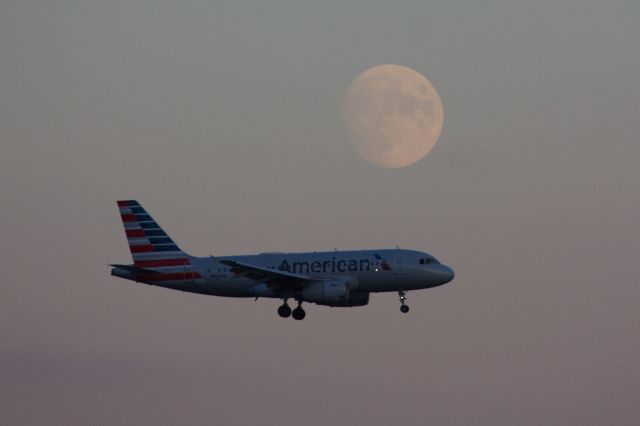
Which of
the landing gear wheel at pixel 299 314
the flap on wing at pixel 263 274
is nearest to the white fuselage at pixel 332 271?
the flap on wing at pixel 263 274

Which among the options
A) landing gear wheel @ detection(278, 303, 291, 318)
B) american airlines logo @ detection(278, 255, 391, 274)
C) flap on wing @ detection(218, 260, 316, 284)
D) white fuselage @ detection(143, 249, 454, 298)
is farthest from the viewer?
landing gear wheel @ detection(278, 303, 291, 318)

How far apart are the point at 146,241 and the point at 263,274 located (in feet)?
41.0

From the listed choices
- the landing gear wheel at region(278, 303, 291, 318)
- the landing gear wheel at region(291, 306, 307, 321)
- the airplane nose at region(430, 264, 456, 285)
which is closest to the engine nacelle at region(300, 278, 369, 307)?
the landing gear wheel at region(278, 303, 291, 318)

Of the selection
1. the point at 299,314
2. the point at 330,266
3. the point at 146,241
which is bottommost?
the point at 299,314

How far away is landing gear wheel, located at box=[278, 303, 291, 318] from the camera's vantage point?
328ft

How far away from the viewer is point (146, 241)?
10475cm

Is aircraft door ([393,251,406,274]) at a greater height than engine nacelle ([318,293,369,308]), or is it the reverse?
aircraft door ([393,251,406,274])

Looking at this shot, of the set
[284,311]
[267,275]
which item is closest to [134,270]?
[267,275]

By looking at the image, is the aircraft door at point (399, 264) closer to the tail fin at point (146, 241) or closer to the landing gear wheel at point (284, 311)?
the landing gear wheel at point (284, 311)

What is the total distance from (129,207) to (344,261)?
20.0 meters

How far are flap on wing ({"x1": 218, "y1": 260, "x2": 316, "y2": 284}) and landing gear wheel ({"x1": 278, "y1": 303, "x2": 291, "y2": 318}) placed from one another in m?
3.08

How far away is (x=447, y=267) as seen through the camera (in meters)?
97.4

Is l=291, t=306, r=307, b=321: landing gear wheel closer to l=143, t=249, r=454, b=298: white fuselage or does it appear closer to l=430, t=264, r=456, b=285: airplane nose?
l=143, t=249, r=454, b=298: white fuselage

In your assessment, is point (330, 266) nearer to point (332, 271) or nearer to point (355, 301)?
point (332, 271)
